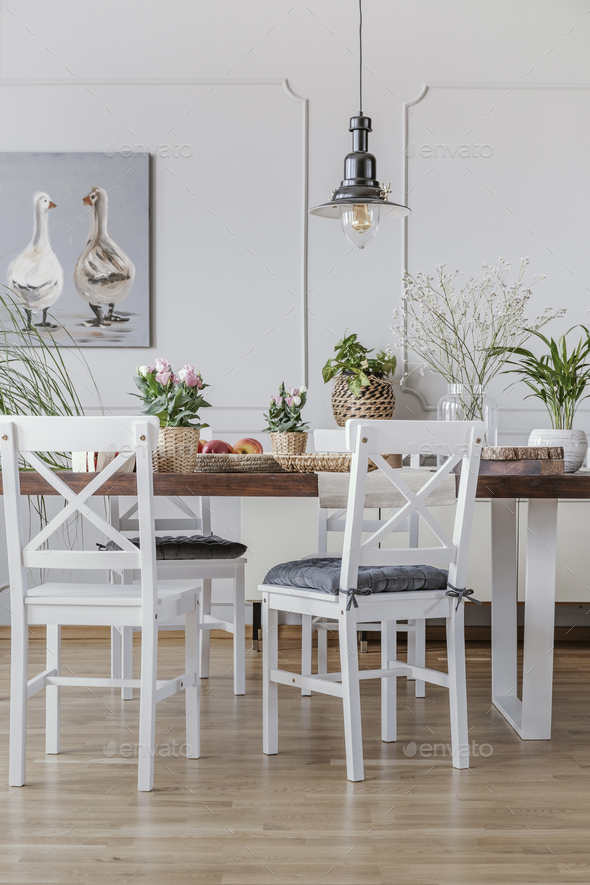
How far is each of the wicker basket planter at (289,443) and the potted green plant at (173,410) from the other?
0.71 feet

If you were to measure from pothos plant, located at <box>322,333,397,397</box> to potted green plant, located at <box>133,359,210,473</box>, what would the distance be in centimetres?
141

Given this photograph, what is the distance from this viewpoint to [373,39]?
366 centimetres

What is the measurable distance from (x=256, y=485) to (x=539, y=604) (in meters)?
0.83

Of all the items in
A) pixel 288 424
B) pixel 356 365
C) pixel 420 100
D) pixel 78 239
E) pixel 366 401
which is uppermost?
pixel 420 100

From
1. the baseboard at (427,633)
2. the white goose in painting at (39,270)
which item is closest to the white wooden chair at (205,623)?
the baseboard at (427,633)

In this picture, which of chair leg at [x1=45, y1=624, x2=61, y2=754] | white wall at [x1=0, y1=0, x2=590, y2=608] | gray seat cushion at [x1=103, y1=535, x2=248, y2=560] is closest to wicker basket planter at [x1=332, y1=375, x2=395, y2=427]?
white wall at [x1=0, y1=0, x2=590, y2=608]

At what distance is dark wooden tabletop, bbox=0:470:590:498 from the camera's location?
6.10ft

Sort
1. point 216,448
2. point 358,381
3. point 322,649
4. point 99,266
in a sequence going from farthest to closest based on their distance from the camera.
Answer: point 99,266, point 358,381, point 322,649, point 216,448

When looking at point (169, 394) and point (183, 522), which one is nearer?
point (169, 394)

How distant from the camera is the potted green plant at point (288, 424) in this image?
2109 mm

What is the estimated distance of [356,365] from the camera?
346 cm

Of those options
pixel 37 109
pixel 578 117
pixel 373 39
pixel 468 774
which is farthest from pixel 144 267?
pixel 468 774

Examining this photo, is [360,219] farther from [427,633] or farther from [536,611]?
[427,633]

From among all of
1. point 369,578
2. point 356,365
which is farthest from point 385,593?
point 356,365
